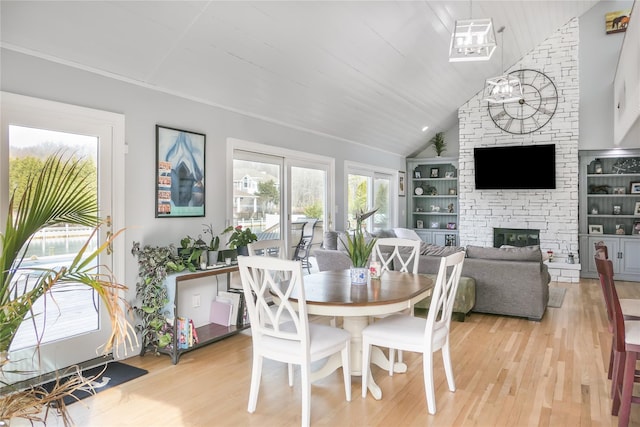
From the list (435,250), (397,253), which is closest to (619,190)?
(435,250)

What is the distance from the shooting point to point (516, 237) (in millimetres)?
7852

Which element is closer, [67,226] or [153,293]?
[67,226]

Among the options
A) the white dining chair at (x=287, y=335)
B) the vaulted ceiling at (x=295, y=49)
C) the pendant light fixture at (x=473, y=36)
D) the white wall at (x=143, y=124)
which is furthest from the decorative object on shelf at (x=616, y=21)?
the white dining chair at (x=287, y=335)

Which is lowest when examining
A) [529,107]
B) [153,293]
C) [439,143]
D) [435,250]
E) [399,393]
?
[399,393]

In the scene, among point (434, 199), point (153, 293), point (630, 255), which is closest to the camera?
point (153, 293)

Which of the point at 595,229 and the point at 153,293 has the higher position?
the point at 595,229

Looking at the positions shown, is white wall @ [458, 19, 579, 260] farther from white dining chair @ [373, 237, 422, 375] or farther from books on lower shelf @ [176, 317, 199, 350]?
books on lower shelf @ [176, 317, 199, 350]

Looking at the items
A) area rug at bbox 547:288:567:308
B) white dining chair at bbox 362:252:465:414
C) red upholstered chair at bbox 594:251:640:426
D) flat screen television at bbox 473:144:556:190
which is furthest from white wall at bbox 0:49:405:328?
flat screen television at bbox 473:144:556:190

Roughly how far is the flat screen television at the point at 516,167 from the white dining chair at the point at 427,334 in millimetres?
5427

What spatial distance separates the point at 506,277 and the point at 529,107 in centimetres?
417

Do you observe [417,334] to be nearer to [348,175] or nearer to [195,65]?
[195,65]

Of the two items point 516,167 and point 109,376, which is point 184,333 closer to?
point 109,376

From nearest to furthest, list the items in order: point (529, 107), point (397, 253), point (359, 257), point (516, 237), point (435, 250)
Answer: point (359, 257) → point (397, 253) → point (435, 250) → point (529, 107) → point (516, 237)

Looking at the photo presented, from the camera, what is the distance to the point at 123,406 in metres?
2.77
